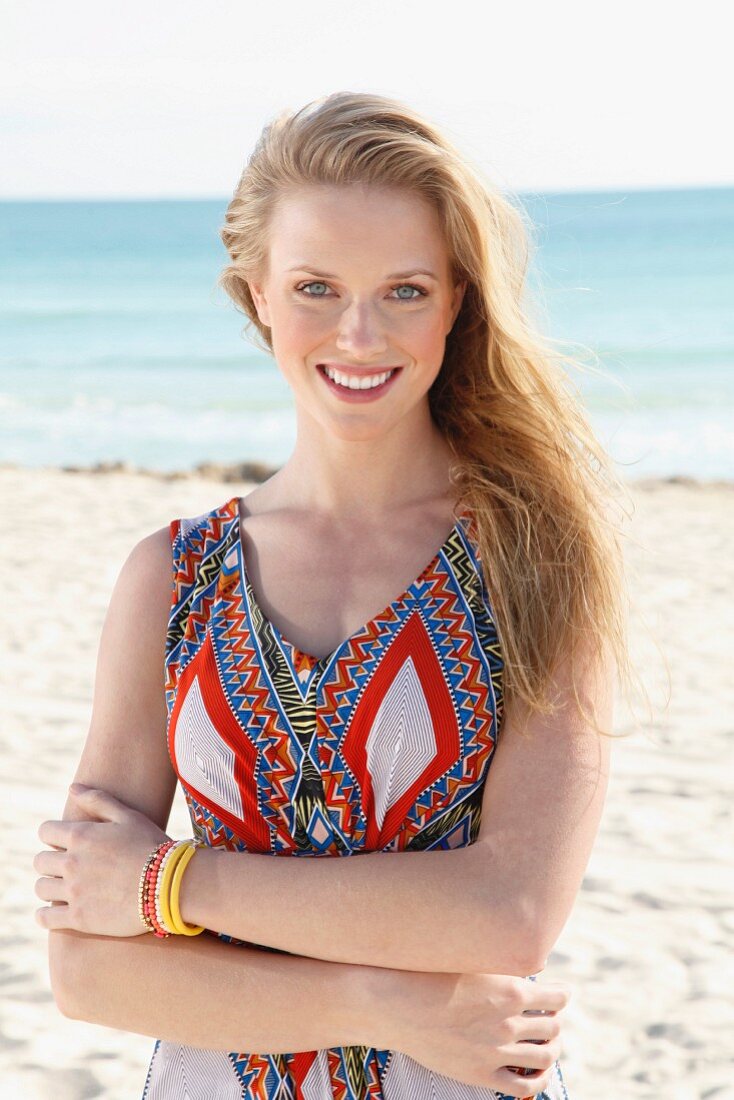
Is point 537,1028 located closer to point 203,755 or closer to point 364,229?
point 203,755

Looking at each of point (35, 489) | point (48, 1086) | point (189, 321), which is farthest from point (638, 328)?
point (48, 1086)

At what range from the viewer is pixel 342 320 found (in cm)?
194

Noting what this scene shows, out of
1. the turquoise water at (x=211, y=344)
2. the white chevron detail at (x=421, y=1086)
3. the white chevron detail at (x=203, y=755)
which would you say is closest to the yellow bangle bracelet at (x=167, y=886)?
the white chevron detail at (x=203, y=755)

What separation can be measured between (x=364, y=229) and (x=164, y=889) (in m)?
1.00

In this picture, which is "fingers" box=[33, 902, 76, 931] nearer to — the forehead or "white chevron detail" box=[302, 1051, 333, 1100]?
"white chevron detail" box=[302, 1051, 333, 1100]

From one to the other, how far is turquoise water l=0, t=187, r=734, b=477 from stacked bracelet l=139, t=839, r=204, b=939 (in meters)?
1.11

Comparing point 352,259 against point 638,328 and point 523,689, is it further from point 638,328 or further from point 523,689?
point 638,328

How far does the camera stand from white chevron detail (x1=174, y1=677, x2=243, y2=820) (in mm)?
1965

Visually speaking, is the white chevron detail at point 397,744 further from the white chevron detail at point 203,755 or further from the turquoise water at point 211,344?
the turquoise water at point 211,344

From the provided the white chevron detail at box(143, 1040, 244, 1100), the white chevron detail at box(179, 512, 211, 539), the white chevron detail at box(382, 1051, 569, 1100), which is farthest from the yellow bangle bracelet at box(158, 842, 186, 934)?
the white chevron detail at box(179, 512, 211, 539)

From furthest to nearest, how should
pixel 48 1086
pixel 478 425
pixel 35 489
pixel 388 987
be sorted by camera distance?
pixel 35 489
pixel 48 1086
pixel 478 425
pixel 388 987

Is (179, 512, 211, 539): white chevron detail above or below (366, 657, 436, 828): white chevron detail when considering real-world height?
above

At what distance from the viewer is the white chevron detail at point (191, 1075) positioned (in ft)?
6.58

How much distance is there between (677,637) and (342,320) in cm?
634
